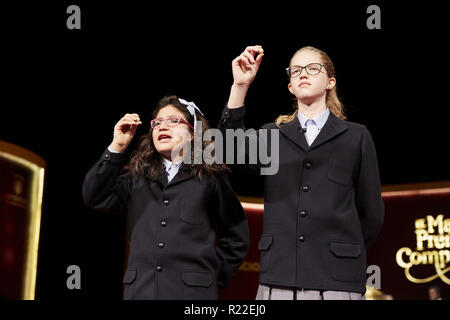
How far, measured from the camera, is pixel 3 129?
4555 millimetres

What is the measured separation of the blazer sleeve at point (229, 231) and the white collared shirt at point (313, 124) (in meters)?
0.39

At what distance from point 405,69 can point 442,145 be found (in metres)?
1.34

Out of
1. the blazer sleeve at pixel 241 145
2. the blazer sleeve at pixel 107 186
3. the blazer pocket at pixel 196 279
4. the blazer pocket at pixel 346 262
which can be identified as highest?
the blazer sleeve at pixel 241 145

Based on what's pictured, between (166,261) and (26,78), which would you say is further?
(26,78)

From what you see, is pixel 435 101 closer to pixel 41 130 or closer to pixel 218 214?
pixel 41 130

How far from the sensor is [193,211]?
7.36ft

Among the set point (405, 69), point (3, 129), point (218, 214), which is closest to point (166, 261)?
point (218, 214)

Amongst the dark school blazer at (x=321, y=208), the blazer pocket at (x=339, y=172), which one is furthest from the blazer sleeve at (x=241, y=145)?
the blazer pocket at (x=339, y=172)

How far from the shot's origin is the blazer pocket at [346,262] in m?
1.92

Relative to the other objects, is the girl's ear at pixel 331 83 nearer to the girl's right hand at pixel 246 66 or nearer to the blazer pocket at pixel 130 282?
the girl's right hand at pixel 246 66

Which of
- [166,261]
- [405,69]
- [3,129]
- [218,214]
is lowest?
[166,261]

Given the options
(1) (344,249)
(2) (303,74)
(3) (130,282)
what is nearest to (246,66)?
(2) (303,74)

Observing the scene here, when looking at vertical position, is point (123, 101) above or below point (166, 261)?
above

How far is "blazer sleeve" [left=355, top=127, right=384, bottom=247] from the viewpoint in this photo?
205 cm
